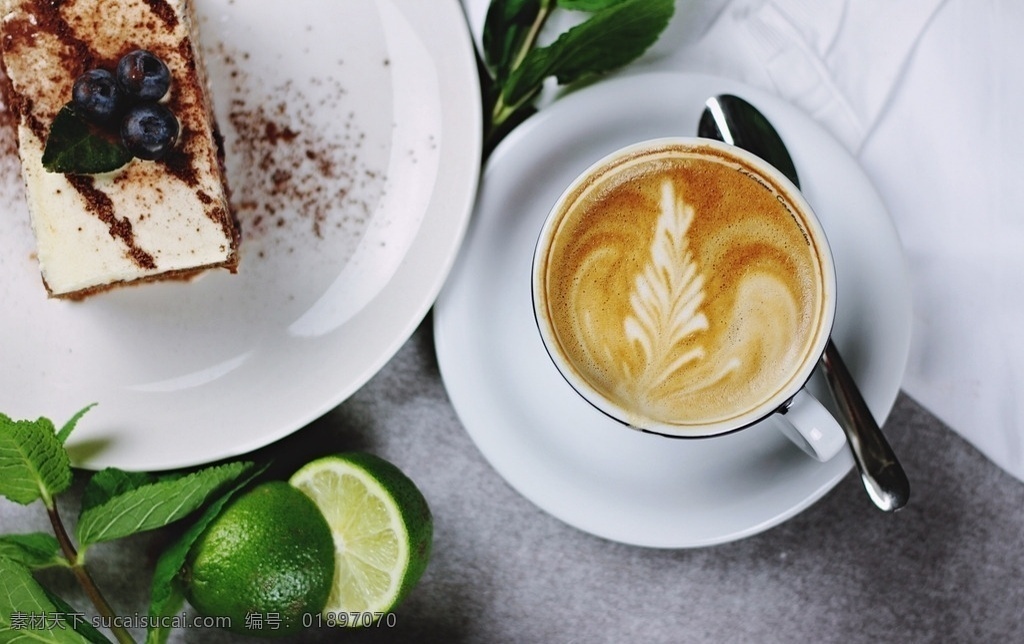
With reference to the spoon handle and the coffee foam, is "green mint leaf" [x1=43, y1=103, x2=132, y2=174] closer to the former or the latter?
the coffee foam

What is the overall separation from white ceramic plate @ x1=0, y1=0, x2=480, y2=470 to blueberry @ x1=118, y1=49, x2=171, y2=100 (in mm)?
171

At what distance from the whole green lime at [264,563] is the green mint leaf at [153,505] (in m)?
0.06

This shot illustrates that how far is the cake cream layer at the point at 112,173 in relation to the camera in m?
1.20

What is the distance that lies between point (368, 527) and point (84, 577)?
451 millimetres

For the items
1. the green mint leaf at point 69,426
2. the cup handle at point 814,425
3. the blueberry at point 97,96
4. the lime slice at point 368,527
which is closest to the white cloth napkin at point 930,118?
the cup handle at point 814,425

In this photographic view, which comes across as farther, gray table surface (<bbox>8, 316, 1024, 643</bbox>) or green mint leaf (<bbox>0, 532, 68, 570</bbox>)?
gray table surface (<bbox>8, 316, 1024, 643</bbox>)

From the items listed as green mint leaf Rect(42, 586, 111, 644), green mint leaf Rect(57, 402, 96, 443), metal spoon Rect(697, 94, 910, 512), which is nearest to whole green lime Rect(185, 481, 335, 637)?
green mint leaf Rect(42, 586, 111, 644)

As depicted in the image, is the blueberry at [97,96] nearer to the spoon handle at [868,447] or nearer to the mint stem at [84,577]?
the mint stem at [84,577]

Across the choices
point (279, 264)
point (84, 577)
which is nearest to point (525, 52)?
point (279, 264)

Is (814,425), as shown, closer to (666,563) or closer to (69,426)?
(666,563)

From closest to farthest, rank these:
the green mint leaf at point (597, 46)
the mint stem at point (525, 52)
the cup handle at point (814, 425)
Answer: the cup handle at point (814, 425) → the green mint leaf at point (597, 46) → the mint stem at point (525, 52)

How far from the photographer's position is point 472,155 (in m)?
1.21

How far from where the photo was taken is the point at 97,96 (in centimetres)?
112

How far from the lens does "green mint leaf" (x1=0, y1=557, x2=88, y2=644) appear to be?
3.67 ft
